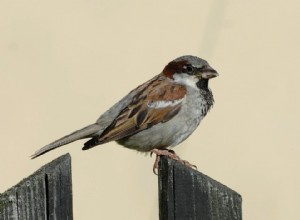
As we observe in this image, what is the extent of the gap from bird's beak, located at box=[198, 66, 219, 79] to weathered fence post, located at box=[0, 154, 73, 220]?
1885 millimetres

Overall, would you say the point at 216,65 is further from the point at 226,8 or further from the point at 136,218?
the point at 136,218

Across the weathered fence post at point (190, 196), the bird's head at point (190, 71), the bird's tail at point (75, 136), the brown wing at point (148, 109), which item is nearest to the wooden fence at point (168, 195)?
the weathered fence post at point (190, 196)

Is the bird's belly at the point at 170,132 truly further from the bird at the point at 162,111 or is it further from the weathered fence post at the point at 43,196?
the weathered fence post at the point at 43,196

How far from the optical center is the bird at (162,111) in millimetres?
4270

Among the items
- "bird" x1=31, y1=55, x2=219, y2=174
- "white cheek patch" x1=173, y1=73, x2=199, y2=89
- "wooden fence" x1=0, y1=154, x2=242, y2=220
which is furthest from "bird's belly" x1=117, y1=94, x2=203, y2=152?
"wooden fence" x1=0, y1=154, x2=242, y2=220

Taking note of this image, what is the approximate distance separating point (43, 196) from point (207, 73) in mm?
1976

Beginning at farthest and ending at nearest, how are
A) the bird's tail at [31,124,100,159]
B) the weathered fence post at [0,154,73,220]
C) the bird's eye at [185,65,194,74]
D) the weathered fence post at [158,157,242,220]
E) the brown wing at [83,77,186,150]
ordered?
the bird's eye at [185,65,194,74]
the brown wing at [83,77,186,150]
the bird's tail at [31,124,100,159]
the weathered fence post at [158,157,242,220]
the weathered fence post at [0,154,73,220]

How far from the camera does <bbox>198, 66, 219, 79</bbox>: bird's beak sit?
4.30 meters

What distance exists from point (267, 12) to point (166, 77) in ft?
2.02

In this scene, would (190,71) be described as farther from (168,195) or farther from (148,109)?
(168,195)

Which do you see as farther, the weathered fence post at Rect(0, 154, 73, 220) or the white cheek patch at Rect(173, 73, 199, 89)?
the white cheek patch at Rect(173, 73, 199, 89)

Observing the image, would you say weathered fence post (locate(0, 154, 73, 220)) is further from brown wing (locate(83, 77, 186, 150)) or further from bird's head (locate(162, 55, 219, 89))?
bird's head (locate(162, 55, 219, 89))

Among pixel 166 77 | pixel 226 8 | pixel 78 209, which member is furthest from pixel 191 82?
pixel 78 209

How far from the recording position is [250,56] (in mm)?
4699
